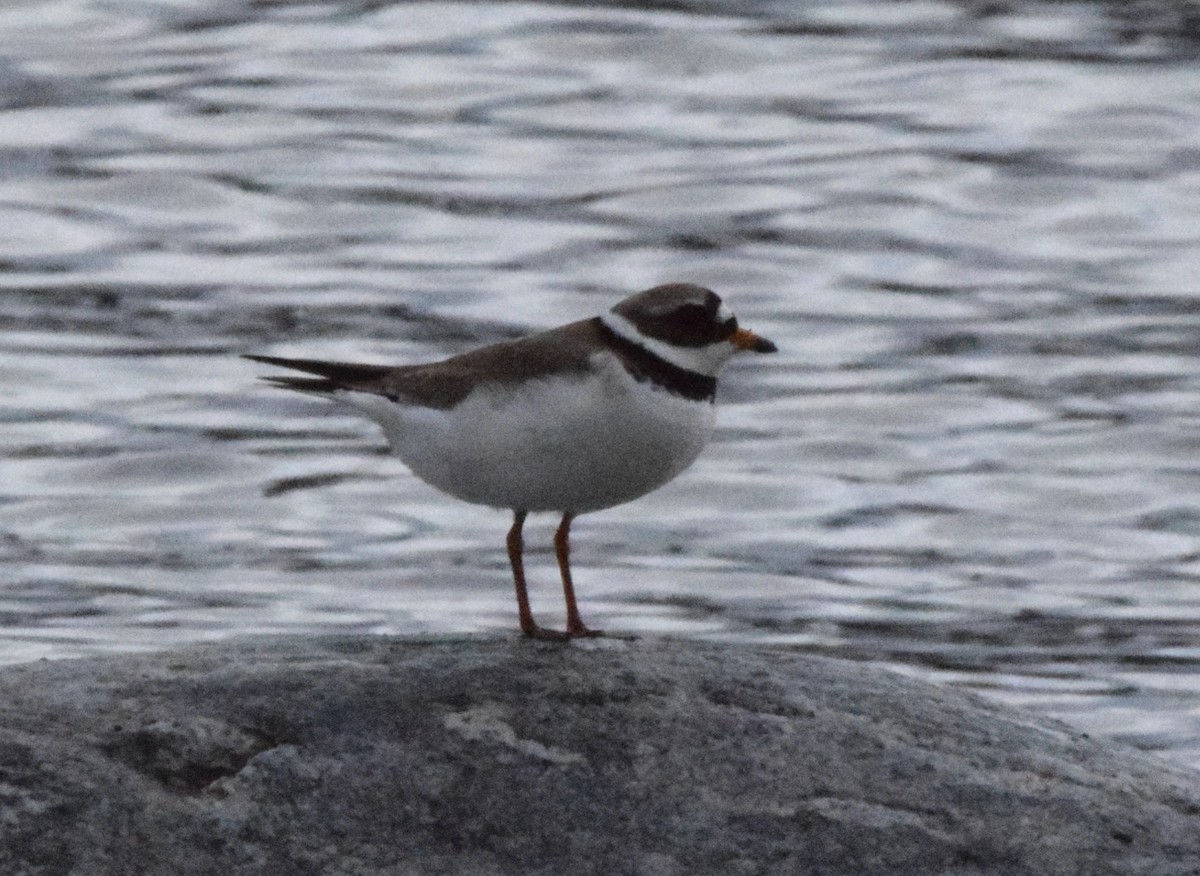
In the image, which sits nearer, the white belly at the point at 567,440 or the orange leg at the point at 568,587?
the white belly at the point at 567,440

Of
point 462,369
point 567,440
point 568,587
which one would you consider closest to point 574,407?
point 567,440

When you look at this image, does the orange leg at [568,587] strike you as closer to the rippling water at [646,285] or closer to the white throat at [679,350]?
the white throat at [679,350]

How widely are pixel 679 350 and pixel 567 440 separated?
0.54 meters

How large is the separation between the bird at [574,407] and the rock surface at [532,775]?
64 cm

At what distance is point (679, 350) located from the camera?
9195 mm

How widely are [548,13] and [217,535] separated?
9.74m

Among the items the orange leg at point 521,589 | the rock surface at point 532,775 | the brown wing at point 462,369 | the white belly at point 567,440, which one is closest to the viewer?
the rock surface at point 532,775

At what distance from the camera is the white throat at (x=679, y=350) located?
30.1 ft

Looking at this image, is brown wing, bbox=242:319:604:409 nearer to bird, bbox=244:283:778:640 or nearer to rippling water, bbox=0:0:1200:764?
bird, bbox=244:283:778:640

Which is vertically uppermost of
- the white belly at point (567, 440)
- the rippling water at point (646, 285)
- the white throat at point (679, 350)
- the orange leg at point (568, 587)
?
the white throat at point (679, 350)

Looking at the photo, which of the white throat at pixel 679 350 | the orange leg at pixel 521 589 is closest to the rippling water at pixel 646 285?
the orange leg at pixel 521 589

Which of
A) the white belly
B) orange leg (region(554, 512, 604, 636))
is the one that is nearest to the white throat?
the white belly

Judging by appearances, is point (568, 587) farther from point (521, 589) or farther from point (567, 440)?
point (567, 440)

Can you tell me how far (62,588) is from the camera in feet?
48.7
